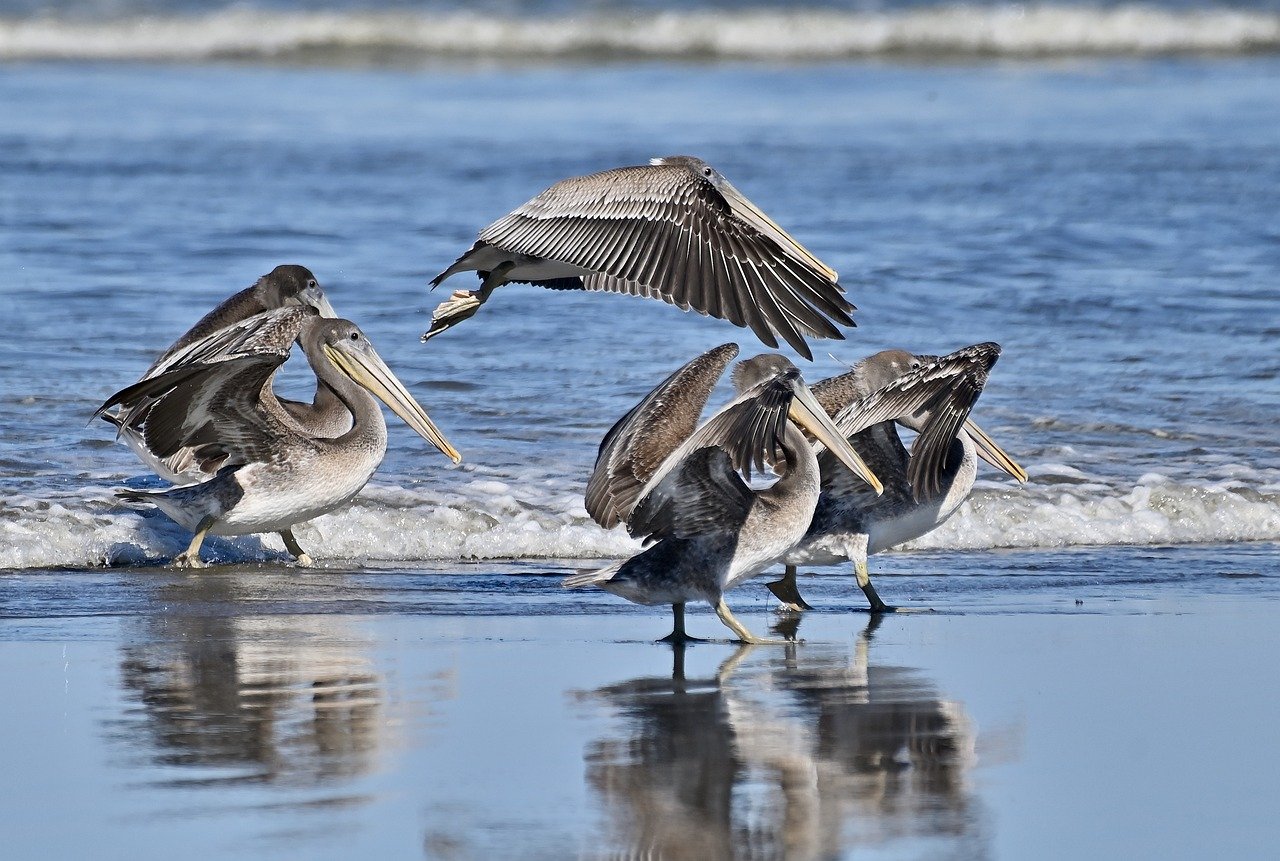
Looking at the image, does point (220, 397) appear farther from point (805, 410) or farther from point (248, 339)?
point (805, 410)

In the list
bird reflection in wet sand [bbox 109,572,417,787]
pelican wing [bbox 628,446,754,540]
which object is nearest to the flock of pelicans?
pelican wing [bbox 628,446,754,540]

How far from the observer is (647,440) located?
677cm

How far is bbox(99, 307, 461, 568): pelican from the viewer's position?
7.62 m

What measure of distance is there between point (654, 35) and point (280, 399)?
79.1ft

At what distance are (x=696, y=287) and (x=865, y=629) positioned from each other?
1.33m

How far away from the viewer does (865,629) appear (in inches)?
264

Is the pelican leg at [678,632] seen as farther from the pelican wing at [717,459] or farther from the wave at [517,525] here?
the wave at [517,525]

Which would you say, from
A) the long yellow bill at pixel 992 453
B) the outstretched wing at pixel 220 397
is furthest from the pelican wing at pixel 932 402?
the outstretched wing at pixel 220 397

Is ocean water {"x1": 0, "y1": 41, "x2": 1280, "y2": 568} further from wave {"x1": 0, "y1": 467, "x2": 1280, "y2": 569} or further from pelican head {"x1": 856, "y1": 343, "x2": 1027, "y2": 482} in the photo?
pelican head {"x1": 856, "y1": 343, "x2": 1027, "y2": 482}

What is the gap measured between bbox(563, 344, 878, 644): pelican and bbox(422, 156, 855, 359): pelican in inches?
8.6

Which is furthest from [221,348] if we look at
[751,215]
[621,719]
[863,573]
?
[621,719]

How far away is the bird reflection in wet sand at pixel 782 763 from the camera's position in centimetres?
428

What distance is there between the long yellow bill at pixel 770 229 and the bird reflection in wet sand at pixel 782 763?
1380 millimetres

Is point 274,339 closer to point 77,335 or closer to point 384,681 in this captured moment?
point 384,681
